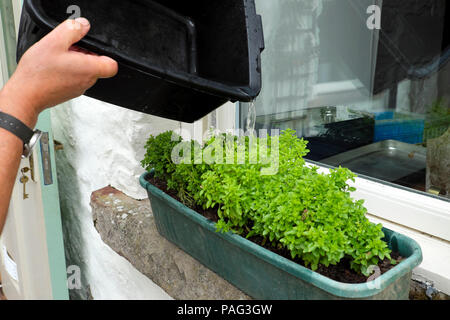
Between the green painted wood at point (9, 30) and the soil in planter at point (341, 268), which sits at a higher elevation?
the green painted wood at point (9, 30)

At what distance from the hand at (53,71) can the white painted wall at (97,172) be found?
56cm

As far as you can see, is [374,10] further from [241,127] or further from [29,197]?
[29,197]

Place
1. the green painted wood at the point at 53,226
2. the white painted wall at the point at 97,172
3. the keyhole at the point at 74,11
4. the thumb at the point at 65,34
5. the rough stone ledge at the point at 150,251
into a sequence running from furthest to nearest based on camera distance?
the green painted wood at the point at 53,226, the white painted wall at the point at 97,172, the rough stone ledge at the point at 150,251, the keyhole at the point at 74,11, the thumb at the point at 65,34

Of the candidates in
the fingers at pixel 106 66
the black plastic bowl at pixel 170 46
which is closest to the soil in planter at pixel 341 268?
the black plastic bowl at pixel 170 46

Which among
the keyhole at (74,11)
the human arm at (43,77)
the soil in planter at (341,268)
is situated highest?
A: the keyhole at (74,11)

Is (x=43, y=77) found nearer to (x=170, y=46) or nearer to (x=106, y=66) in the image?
(x=106, y=66)

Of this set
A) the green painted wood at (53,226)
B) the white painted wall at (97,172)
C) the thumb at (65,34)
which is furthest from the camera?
the green painted wood at (53,226)

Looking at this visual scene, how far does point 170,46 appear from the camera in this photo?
2.81 feet

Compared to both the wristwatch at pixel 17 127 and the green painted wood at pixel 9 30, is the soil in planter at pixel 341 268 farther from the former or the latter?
the green painted wood at pixel 9 30

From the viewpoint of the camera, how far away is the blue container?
3.16 feet

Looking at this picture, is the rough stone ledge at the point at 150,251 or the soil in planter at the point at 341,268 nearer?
the soil in planter at the point at 341,268

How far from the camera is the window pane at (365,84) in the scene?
0.92 meters

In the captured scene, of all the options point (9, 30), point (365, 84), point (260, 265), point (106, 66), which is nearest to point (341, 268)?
point (260, 265)

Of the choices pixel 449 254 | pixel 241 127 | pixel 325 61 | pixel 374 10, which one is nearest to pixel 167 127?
pixel 241 127
